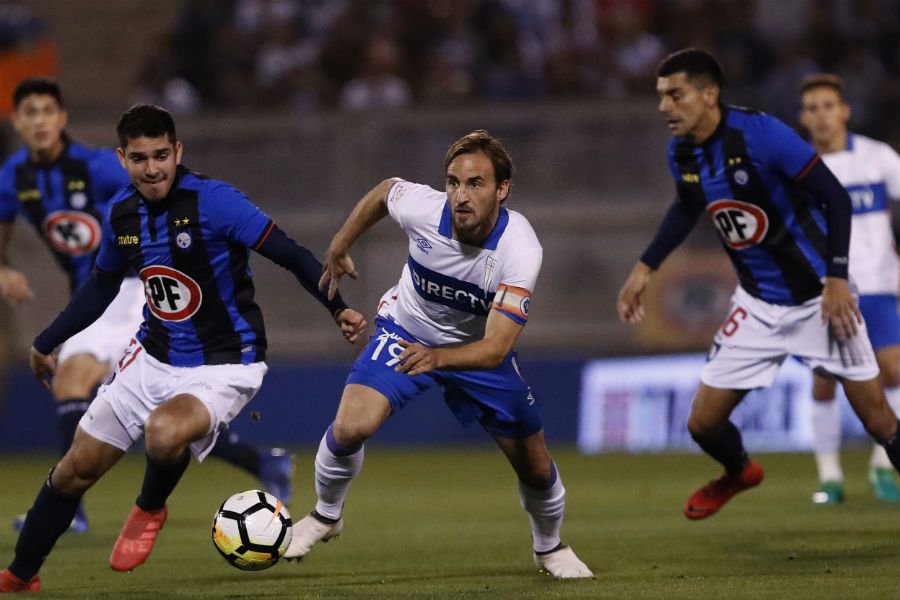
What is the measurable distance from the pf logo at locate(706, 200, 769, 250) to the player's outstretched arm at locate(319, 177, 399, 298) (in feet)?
5.48

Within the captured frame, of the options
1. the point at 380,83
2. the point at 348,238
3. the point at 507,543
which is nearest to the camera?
the point at 348,238

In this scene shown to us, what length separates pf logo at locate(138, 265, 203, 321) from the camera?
630 centimetres

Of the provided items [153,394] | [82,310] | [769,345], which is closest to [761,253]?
[769,345]

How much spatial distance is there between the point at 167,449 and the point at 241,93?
10.8 meters

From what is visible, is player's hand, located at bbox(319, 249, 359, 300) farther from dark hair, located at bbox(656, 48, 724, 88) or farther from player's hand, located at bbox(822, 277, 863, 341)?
player's hand, located at bbox(822, 277, 863, 341)

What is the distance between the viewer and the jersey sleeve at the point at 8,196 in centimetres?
867

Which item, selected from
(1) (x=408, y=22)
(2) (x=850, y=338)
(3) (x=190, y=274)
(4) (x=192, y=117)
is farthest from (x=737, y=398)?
(1) (x=408, y=22)

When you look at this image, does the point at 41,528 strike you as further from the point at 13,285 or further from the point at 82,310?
the point at 13,285

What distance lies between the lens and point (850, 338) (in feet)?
23.0

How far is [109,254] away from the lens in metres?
6.35

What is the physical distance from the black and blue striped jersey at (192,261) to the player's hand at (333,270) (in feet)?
0.92

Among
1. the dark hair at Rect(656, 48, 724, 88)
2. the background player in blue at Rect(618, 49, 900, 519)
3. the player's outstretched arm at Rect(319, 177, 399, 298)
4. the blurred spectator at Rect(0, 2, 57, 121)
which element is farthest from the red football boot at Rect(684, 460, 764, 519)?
the blurred spectator at Rect(0, 2, 57, 121)

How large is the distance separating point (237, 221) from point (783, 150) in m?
2.53

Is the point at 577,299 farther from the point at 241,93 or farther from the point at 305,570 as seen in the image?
the point at 305,570
